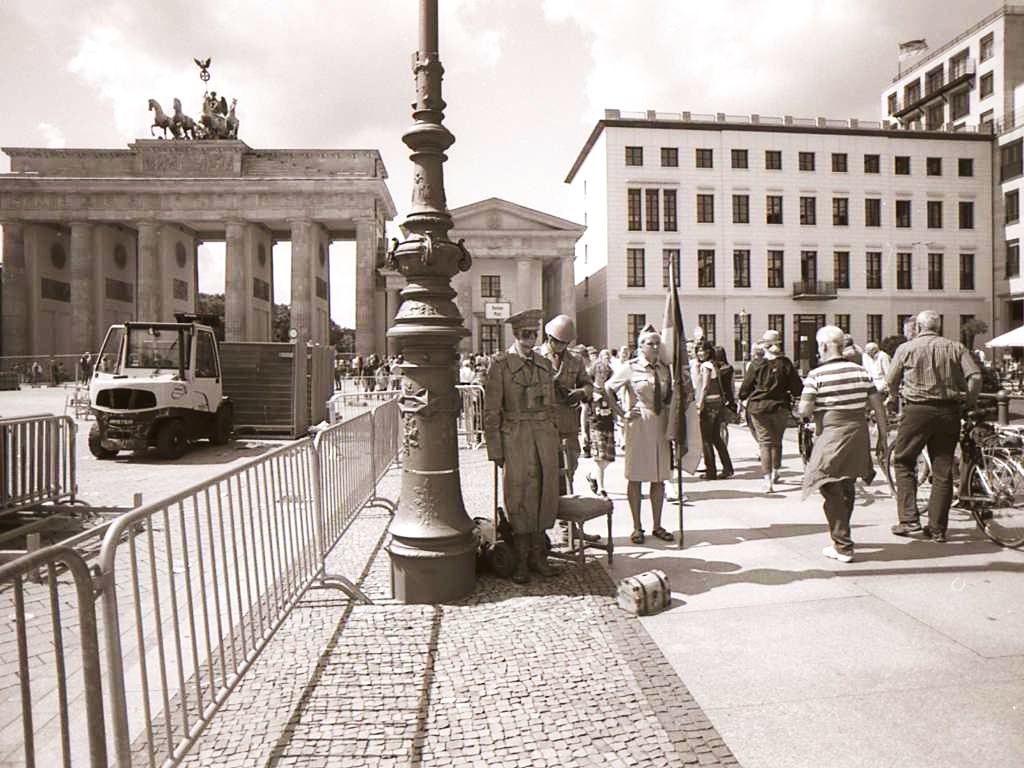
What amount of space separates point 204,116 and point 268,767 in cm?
5380

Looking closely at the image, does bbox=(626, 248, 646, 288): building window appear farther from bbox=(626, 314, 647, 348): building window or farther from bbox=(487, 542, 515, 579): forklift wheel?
bbox=(487, 542, 515, 579): forklift wheel

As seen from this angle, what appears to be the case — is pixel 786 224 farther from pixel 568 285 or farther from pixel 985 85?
pixel 985 85

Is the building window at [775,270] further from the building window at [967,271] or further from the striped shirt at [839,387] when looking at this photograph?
the striped shirt at [839,387]

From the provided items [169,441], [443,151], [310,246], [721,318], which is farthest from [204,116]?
[443,151]

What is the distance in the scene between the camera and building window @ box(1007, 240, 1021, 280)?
48938 mm

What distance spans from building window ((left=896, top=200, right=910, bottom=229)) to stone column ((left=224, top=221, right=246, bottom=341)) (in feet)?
152

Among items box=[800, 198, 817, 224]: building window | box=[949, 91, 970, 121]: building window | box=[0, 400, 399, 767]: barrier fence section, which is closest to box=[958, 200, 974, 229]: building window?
box=[800, 198, 817, 224]: building window

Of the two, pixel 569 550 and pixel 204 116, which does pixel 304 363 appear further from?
pixel 204 116

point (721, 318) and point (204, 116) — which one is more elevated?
point (204, 116)

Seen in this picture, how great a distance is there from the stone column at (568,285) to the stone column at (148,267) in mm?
27459

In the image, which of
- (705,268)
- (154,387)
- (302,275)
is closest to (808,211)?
(705,268)

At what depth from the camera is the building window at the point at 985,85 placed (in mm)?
53625

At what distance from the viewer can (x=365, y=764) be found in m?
2.79

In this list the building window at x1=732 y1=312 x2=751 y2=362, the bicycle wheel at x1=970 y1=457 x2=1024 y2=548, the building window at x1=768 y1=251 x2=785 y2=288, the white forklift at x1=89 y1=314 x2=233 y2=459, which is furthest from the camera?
the building window at x1=768 y1=251 x2=785 y2=288
